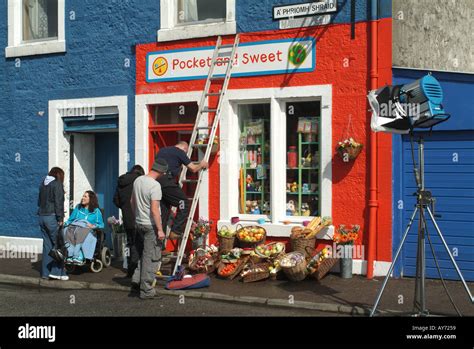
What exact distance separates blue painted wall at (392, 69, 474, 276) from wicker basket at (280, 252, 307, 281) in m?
1.60

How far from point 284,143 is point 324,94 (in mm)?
1188

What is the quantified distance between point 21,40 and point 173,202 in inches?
261

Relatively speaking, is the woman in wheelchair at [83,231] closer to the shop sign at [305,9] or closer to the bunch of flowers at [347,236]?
the bunch of flowers at [347,236]

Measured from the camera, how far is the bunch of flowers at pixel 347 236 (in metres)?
11.1

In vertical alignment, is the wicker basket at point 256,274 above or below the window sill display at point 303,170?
below

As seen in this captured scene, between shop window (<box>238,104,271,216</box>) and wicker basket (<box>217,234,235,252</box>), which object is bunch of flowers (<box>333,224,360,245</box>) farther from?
wicker basket (<box>217,234,235,252</box>)

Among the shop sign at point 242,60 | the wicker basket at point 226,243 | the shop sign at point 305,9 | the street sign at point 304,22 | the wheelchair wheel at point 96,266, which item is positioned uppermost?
the shop sign at point 305,9

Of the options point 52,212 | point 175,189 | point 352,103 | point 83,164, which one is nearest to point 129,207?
point 175,189

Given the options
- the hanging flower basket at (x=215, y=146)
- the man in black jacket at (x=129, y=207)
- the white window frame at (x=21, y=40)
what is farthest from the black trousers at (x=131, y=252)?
the white window frame at (x=21, y=40)

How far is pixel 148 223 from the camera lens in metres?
9.69

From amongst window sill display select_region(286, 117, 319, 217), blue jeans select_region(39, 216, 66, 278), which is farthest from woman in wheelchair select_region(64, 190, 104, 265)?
window sill display select_region(286, 117, 319, 217)

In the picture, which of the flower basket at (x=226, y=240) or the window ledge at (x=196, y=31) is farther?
the window ledge at (x=196, y=31)

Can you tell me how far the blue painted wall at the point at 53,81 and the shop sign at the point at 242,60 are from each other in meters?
0.61

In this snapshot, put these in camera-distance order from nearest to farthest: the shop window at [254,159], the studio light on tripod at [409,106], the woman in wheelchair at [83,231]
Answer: the studio light on tripod at [409,106], the woman in wheelchair at [83,231], the shop window at [254,159]
